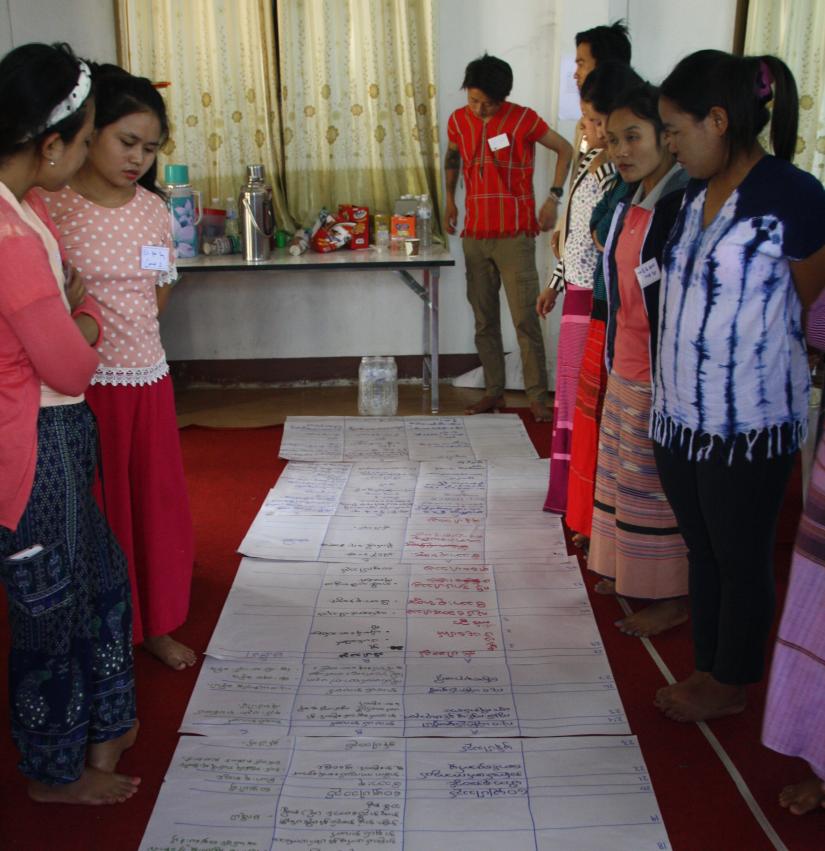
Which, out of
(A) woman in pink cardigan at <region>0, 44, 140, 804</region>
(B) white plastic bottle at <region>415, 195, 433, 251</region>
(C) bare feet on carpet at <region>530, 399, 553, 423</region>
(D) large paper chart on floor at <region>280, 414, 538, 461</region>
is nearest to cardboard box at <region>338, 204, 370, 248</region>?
(B) white plastic bottle at <region>415, 195, 433, 251</region>

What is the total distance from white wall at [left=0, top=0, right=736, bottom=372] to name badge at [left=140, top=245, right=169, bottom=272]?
7.90 feet

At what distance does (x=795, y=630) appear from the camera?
1.73 metres

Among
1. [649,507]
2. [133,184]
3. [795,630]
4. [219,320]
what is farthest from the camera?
[219,320]

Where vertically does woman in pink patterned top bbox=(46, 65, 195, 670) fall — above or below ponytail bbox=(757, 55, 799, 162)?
below

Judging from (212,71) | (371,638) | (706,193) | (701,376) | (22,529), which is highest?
(212,71)

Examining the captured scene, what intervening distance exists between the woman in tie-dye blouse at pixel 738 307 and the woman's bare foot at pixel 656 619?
0.52 meters

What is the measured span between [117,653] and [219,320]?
3.52 meters

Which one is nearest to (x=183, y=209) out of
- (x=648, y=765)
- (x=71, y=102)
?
(x=71, y=102)

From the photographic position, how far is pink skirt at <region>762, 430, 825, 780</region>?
65.9 inches

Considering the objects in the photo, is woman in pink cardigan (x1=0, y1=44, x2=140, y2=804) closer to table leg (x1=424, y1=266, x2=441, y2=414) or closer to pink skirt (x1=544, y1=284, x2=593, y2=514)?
pink skirt (x1=544, y1=284, x2=593, y2=514)

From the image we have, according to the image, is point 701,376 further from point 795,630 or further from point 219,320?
point 219,320

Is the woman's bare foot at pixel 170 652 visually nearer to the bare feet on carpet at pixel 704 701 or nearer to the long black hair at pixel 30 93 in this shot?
the bare feet on carpet at pixel 704 701

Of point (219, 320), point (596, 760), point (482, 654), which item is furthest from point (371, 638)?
point (219, 320)

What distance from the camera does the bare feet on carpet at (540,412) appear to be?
4.54 m
